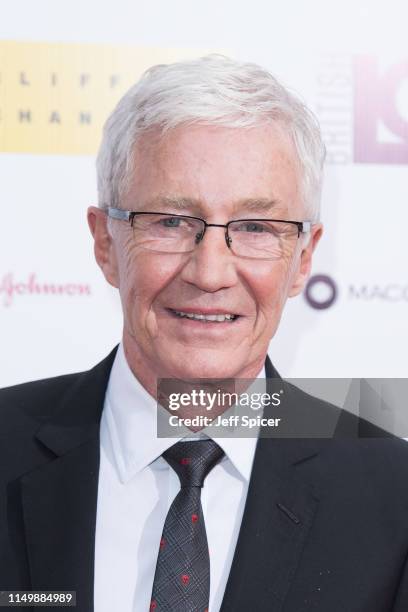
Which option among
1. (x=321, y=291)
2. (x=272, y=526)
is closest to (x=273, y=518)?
(x=272, y=526)

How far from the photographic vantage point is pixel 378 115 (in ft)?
7.96

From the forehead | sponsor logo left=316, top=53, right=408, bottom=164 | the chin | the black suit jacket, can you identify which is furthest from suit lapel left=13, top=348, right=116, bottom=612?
sponsor logo left=316, top=53, right=408, bottom=164

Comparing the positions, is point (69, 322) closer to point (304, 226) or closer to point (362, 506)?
point (304, 226)

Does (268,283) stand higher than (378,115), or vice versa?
(378,115)

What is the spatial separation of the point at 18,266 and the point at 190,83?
0.82 metres

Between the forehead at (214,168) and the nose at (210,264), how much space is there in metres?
0.06

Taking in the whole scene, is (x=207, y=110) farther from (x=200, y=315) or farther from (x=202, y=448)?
(x=202, y=448)

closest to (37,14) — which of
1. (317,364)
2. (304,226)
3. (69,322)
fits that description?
(69,322)

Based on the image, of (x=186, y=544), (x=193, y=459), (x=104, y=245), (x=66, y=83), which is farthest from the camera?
(x=66, y=83)

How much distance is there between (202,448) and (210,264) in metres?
0.39

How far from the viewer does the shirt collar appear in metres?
Result: 1.87

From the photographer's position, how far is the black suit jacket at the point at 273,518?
1738 millimetres

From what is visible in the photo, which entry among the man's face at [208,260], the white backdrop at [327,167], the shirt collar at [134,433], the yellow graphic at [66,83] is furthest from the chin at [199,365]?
the yellow graphic at [66,83]

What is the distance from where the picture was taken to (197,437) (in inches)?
74.7
